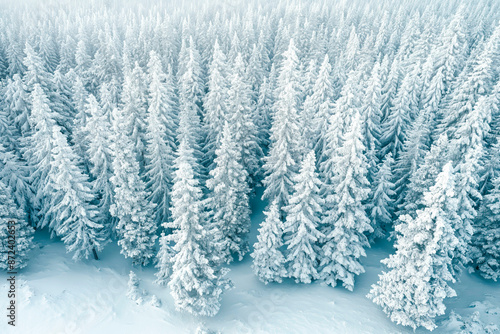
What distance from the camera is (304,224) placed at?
2295 cm

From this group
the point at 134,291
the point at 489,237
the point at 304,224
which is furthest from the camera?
the point at 489,237

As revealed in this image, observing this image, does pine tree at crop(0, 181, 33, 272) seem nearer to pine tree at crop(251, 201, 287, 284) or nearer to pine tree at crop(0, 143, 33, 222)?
pine tree at crop(0, 143, 33, 222)

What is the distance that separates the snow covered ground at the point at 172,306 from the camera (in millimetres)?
20453

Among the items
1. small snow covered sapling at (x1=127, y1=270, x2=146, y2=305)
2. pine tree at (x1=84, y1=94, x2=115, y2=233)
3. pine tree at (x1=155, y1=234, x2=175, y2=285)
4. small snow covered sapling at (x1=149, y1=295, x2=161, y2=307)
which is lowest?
small snow covered sapling at (x1=127, y1=270, x2=146, y2=305)

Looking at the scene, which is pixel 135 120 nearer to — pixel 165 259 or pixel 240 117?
pixel 240 117

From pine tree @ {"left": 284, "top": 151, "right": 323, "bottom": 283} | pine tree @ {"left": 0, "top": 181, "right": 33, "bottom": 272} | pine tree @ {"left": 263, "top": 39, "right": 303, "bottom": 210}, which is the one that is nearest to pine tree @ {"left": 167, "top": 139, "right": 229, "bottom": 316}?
pine tree @ {"left": 284, "top": 151, "right": 323, "bottom": 283}

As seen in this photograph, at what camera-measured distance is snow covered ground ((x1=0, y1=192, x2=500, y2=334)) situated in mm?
20453

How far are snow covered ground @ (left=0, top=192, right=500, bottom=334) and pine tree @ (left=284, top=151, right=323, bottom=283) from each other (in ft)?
6.19

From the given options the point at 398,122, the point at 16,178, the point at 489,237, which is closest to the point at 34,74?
the point at 16,178

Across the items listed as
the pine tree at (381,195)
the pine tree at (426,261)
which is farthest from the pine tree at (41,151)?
the pine tree at (381,195)

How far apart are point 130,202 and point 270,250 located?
10995mm

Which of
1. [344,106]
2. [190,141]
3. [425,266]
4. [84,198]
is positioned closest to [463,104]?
→ [344,106]

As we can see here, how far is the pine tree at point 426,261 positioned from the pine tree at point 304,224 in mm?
5481

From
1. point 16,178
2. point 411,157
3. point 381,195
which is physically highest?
point 411,157
